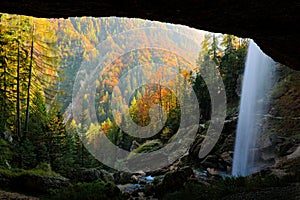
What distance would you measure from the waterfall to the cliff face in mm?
12196

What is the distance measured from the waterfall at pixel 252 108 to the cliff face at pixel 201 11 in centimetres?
1220

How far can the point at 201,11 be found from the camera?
13.0 feet

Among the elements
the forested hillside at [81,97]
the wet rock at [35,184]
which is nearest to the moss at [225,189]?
the wet rock at [35,184]

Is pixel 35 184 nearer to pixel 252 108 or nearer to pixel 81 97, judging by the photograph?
pixel 252 108

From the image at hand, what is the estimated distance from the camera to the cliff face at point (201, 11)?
3.70 meters

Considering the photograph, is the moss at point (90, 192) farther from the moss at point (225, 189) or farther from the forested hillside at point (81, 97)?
the forested hillside at point (81, 97)

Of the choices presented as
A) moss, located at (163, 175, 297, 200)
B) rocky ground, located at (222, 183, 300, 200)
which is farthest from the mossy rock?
rocky ground, located at (222, 183, 300, 200)

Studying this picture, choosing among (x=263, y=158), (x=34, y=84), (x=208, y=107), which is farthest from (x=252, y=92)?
(x=34, y=84)

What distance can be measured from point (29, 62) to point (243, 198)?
1582cm

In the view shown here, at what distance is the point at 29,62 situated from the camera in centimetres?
1773

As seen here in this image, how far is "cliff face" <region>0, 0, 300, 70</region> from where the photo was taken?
3.70m

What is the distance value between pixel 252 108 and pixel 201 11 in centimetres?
1644

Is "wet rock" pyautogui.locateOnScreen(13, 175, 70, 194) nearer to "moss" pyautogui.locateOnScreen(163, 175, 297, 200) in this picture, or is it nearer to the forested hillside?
the forested hillside

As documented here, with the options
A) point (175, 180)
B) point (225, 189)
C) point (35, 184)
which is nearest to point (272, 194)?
point (225, 189)
